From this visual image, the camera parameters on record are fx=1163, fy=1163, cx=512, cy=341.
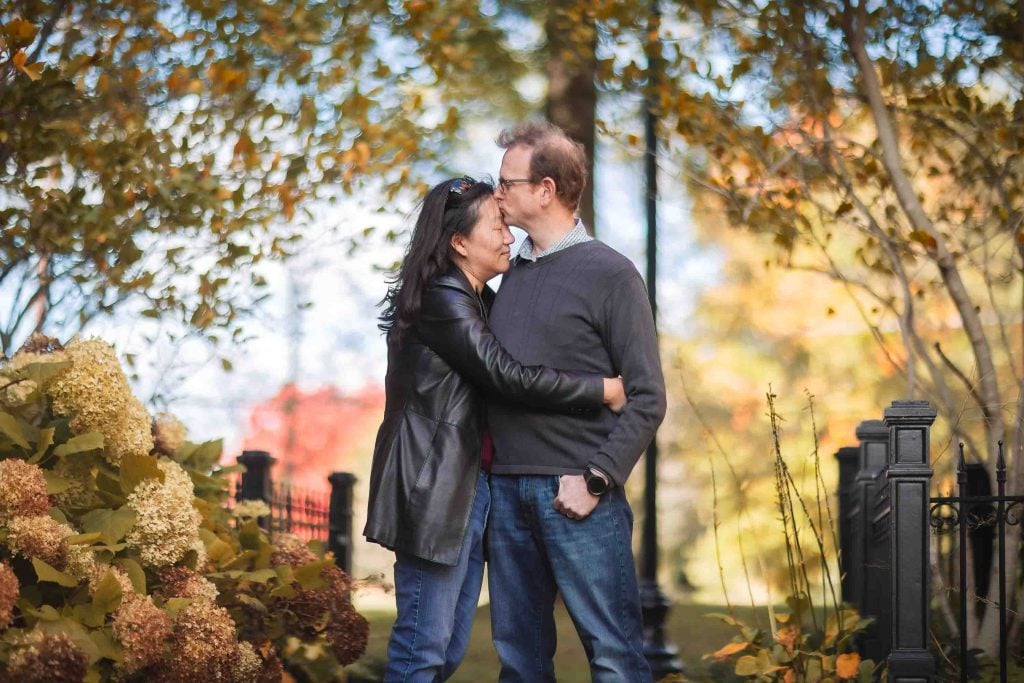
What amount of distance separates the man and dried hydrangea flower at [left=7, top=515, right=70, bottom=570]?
1.70 m

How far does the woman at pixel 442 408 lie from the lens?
11.4 feet

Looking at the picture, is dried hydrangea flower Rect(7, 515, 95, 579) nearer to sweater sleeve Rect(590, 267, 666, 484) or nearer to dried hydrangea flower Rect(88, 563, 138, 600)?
dried hydrangea flower Rect(88, 563, 138, 600)

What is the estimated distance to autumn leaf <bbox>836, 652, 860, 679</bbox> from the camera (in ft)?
17.8

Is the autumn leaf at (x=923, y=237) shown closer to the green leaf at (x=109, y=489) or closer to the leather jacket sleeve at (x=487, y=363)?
the leather jacket sleeve at (x=487, y=363)

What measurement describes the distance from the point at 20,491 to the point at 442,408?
5.57 ft

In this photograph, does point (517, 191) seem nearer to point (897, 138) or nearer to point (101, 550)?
point (101, 550)

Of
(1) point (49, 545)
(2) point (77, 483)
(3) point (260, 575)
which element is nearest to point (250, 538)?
(3) point (260, 575)

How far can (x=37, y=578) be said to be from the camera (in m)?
4.37

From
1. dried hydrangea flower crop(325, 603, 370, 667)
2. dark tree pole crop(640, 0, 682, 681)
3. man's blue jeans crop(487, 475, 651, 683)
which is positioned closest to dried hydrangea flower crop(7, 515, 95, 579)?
man's blue jeans crop(487, 475, 651, 683)

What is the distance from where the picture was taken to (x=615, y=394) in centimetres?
348

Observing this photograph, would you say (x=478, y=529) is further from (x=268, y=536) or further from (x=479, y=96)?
(x=479, y=96)

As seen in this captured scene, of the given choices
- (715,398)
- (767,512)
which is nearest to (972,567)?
(767,512)

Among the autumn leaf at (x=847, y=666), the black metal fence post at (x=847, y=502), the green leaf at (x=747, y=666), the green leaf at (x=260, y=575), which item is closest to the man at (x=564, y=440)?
the green leaf at (x=260, y=575)

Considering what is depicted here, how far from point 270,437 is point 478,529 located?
61.5ft
